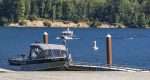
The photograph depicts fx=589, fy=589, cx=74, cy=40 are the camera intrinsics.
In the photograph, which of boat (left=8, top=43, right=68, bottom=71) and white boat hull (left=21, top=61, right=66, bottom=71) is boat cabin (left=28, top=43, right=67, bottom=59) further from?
white boat hull (left=21, top=61, right=66, bottom=71)

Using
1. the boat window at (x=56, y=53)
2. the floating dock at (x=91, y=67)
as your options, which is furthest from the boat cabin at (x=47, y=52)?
the floating dock at (x=91, y=67)

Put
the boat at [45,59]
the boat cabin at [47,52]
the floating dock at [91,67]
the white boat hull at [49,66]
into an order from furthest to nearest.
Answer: the boat cabin at [47,52]
the boat at [45,59]
the white boat hull at [49,66]
the floating dock at [91,67]

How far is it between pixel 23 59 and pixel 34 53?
3.56ft

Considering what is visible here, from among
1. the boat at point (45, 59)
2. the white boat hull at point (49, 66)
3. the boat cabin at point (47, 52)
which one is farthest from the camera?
the boat cabin at point (47, 52)

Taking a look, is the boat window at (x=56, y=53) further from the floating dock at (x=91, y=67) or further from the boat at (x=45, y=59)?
the floating dock at (x=91, y=67)

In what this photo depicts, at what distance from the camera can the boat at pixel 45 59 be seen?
4816 cm

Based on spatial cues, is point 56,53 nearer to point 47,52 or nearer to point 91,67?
point 47,52

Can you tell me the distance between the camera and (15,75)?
1308 inches

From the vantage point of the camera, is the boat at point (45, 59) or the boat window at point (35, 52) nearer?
the boat at point (45, 59)

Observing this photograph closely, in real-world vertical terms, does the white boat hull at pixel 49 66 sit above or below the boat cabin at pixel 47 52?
below

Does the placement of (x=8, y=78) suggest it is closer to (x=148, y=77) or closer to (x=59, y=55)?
(x=148, y=77)

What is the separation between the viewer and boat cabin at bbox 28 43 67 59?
49000mm

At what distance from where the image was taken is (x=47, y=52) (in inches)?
1944

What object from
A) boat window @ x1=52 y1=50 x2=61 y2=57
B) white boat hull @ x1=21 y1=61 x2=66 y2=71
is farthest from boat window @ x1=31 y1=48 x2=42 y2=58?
boat window @ x1=52 y1=50 x2=61 y2=57
